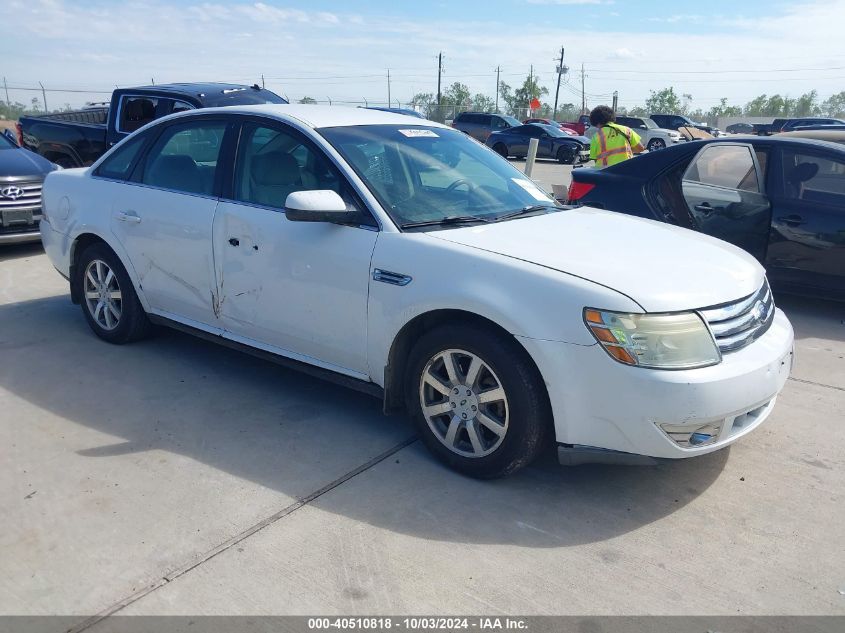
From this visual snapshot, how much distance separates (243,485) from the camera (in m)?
3.54

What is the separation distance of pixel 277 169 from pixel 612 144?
5.37m

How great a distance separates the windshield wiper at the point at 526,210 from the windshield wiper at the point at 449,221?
12 centimetres

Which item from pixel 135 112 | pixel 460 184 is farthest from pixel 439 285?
pixel 135 112

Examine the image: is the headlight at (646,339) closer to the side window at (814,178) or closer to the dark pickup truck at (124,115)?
the side window at (814,178)

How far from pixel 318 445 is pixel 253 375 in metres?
1.16

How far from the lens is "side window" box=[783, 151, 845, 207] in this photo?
6172 mm

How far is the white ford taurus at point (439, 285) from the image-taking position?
10.4 ft

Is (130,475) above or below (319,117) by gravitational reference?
below

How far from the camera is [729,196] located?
6488 mm

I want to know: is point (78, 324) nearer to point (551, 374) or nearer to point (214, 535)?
point (214, 535)

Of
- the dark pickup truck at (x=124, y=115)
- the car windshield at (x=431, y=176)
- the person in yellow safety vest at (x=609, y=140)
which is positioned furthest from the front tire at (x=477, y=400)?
the dark pickup truck at (x=124, y=115)

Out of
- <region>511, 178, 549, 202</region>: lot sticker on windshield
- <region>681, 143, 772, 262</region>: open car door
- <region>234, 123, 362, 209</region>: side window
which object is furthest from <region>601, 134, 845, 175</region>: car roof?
<region>234, 123, 362, 209</region>: side window

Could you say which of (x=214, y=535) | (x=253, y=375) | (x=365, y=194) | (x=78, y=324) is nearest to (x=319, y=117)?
(x=365, y=194)

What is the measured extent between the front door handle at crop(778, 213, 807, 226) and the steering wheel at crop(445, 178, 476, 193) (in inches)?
129
